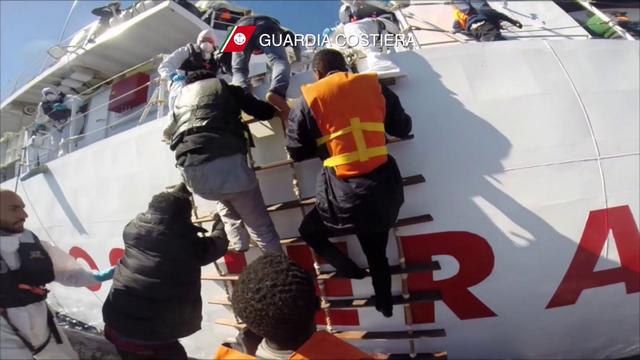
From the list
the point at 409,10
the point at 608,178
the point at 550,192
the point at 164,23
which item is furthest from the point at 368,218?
the point at 164,23

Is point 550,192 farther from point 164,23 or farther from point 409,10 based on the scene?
point 164,23

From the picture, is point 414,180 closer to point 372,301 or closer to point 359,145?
point 359,145

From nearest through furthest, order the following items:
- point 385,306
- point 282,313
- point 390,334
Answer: point 282,313, point 385,306, point 390,334

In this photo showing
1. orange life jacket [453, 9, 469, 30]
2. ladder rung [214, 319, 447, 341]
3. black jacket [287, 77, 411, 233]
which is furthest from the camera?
orange life jacket [453, 9, 469, 30]

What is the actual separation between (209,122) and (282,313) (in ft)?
4.46

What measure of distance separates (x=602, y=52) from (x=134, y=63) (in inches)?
259

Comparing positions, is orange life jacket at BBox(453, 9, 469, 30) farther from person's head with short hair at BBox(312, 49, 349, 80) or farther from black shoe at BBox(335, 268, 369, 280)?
black shoe at BBox(335, 268, 369, 280)

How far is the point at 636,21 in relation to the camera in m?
3.86

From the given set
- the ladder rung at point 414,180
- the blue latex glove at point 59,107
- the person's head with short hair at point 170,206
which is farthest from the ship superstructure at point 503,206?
the blue latex glove at point 59,107

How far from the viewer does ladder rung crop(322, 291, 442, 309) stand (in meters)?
2.28

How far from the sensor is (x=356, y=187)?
5.78 ft

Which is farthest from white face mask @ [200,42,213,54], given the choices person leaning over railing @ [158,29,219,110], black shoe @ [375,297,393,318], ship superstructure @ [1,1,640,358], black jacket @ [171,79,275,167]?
black shoe @ [375,297,393,318]

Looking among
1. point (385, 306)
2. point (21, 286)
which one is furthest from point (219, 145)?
point (21, 286)

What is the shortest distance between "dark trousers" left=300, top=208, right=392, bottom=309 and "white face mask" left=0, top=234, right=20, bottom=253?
6.30 feet
